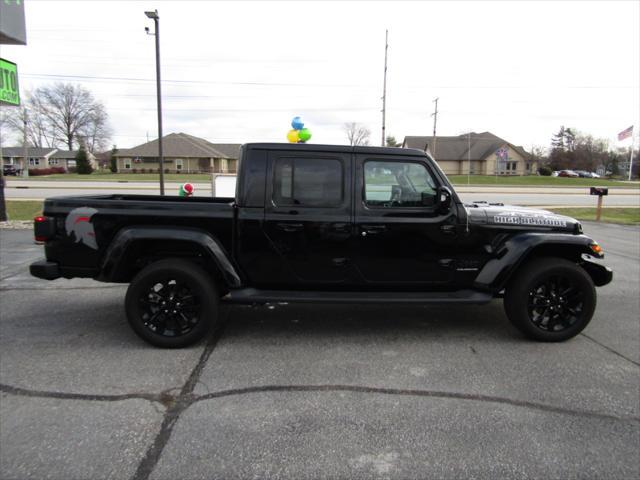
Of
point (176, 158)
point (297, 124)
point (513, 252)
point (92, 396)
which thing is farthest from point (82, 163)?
point (513, 252)

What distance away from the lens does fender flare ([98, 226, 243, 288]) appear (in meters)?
3.86

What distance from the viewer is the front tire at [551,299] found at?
13.6 feet

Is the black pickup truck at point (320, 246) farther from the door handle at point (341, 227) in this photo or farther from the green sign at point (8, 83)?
the green sign at point (8, 83)

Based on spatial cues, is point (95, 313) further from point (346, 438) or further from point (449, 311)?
point (449, 311)

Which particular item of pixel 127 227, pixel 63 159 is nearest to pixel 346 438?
pixel 127 227

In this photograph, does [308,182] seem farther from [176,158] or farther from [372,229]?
[176,158]

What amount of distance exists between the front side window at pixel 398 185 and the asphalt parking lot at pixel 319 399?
4.38 ft

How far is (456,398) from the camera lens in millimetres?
3174

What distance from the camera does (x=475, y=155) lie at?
224ft

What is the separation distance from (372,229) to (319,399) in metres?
1.61

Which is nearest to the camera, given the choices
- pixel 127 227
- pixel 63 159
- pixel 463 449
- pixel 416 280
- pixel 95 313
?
pixel 463 449

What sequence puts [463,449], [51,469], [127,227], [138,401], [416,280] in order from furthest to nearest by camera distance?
[416,280]
[127,227]
[138,401]
[463,449]
[51,469]

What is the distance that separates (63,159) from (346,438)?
325 ft

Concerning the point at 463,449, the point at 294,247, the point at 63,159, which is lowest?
the point at 463,449
